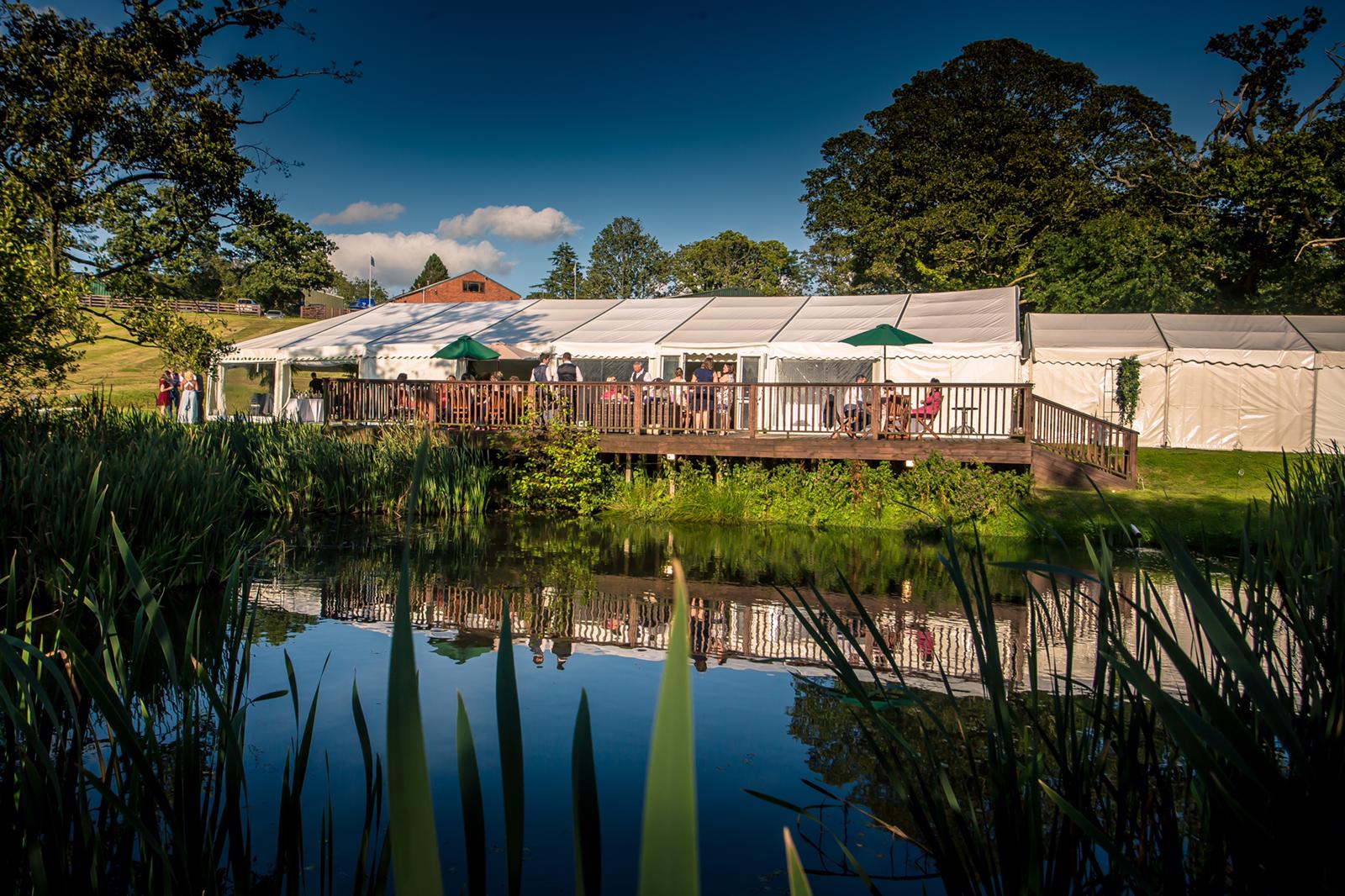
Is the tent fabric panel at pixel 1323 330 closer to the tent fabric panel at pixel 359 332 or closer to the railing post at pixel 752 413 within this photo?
the railing post at pixel 752 413

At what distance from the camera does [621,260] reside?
268 feet

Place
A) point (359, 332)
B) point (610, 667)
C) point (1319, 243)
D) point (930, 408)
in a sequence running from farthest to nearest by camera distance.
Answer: point (1319, 243)
point (359, 332)
point (930, 408)
point (610, 667)

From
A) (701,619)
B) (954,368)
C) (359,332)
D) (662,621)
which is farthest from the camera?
(359,332)

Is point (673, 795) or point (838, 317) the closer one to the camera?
point (673, 795)

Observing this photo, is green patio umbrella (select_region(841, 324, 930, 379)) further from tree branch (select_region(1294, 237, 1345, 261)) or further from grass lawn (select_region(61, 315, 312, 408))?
grass lawn (select_region(61, 315, 312, 408))

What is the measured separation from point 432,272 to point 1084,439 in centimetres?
8995

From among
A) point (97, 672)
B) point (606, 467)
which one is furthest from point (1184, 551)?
point (606, 467)

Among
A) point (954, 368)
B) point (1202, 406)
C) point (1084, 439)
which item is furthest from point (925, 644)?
point (1202, 406)

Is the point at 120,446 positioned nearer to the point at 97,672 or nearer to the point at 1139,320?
the point at 97,672

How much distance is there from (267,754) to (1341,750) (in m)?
4.78

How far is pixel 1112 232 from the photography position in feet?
95.6

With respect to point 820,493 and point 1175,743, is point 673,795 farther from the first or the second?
point 820,493

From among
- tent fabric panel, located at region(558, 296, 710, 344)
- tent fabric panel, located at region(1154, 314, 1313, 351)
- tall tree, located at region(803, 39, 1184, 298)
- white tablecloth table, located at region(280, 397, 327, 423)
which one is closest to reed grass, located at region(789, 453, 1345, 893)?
tent fabric panel, located at region(558, 296, 710, 344)

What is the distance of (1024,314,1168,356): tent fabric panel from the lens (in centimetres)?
2070
